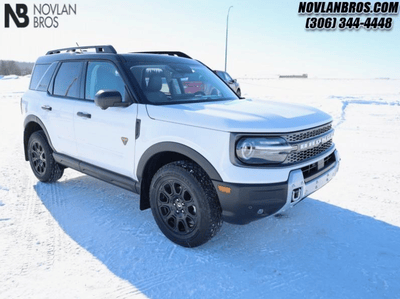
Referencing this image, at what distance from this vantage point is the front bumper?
257 cm

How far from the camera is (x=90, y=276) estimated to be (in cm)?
263

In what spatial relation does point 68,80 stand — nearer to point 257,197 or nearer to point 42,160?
point 42,160

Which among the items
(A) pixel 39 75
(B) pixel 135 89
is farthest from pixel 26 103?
(B) pixel 135 89

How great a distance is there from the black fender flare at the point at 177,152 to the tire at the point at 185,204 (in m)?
0.13

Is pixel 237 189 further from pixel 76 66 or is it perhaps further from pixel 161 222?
pixel 76 66

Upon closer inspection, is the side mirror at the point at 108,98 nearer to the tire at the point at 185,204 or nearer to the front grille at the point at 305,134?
the tire at the point at 185,204

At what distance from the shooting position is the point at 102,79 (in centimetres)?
372

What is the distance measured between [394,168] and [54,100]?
527 cm

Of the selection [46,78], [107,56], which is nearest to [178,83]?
[107,56]

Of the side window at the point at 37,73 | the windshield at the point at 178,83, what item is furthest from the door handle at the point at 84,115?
the side window at the point at 37,73

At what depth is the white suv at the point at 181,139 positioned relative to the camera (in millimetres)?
2604

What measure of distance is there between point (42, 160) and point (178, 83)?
2396 millimetres

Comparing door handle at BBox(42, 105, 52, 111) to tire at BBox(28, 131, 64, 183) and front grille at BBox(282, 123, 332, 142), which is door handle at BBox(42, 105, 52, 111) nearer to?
tire at BBox(28, 131, 64, 183)

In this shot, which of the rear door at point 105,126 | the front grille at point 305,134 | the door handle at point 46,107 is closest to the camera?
the front grille at point 305,134
